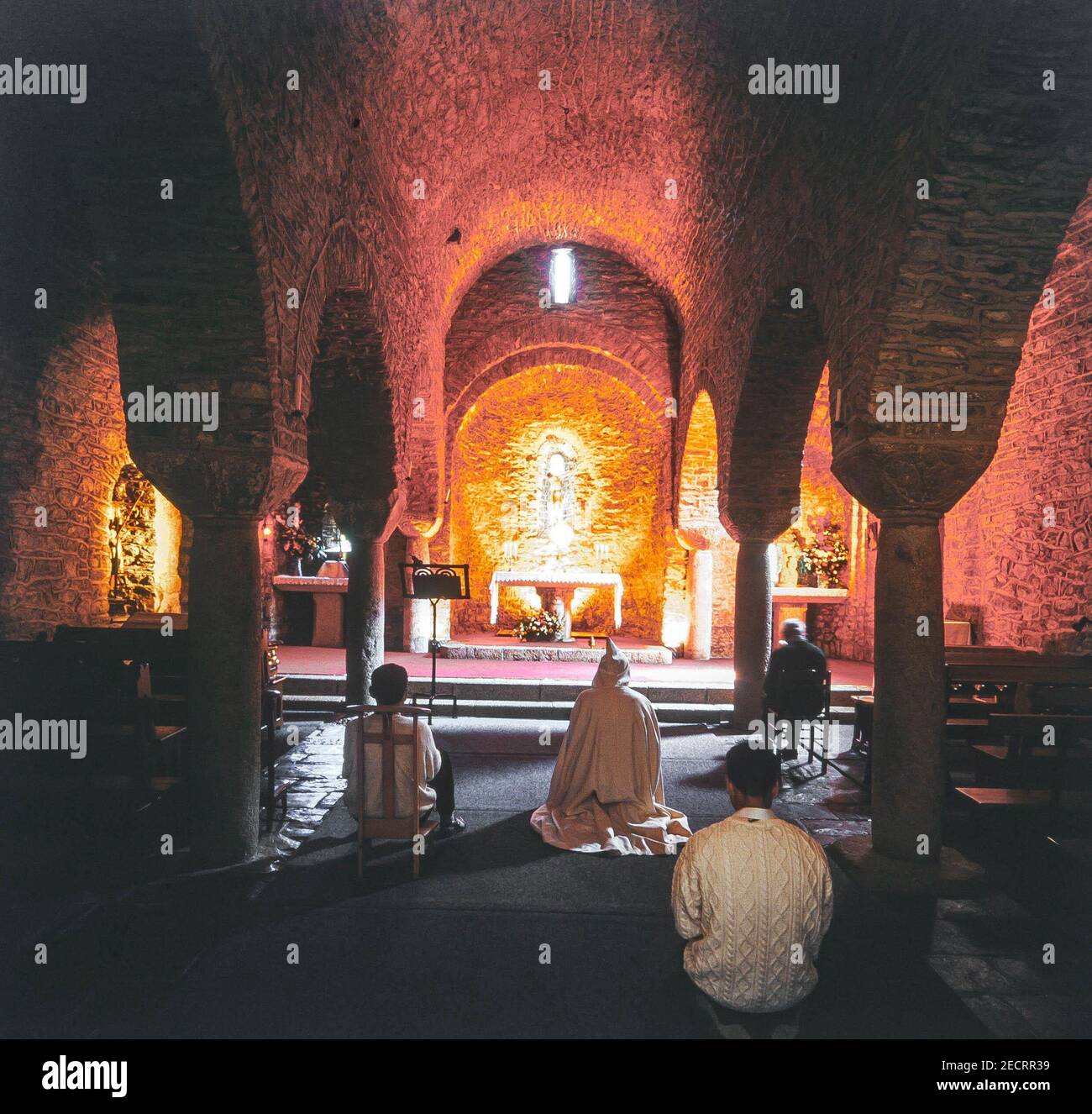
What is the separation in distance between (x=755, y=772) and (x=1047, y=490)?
7.66 metres

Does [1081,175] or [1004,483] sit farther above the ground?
[1081,175]

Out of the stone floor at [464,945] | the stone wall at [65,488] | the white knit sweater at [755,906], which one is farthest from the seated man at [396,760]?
the stone wall at [65,488]

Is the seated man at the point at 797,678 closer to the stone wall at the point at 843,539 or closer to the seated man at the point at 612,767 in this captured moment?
the seated man at the point at 612,767

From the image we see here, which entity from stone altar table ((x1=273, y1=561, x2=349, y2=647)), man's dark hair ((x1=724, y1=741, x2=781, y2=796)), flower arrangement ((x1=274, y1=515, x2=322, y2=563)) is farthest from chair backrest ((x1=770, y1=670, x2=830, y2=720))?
flower arrangement ((x1=274, y1=515, x2=322, y2=563))

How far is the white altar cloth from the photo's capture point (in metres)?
13.5

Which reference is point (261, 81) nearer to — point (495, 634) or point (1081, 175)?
point (1081, 175)

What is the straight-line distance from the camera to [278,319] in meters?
5.02

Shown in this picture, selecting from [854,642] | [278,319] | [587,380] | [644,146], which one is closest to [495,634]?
[587,380]

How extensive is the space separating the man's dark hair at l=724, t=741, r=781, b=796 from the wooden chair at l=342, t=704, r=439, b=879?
2141mm

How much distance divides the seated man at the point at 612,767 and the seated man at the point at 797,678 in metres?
2.31

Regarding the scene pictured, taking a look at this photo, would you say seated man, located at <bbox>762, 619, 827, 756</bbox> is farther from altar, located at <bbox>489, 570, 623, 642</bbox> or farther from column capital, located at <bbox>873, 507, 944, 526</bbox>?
altar, located at <bbox>489, 570, 623, 642</bbox>

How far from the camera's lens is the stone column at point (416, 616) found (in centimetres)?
1338
